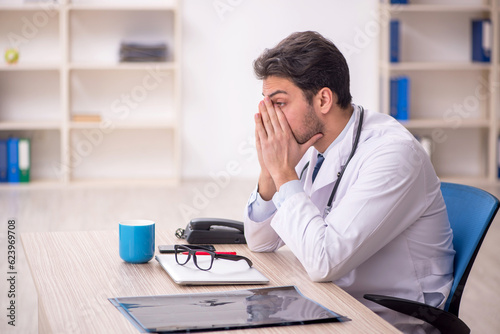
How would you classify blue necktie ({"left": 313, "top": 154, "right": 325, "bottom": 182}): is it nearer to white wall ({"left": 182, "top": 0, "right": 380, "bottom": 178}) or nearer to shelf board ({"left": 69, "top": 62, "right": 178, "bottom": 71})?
shelf board ({"left": 69, "top": 62, "right": 178, "bottom": 71})

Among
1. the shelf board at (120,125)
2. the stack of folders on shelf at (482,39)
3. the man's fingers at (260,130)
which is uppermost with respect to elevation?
the stack of folders on shelf at (482,39)

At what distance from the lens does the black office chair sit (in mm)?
1436

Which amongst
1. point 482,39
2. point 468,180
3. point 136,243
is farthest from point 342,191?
point 482,39

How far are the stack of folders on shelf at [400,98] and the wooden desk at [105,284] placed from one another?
4.06 metres

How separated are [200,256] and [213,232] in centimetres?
20

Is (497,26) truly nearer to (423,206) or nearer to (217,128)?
(217,128)

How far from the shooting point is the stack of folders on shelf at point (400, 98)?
5.54m

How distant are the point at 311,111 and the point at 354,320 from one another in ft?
2.15

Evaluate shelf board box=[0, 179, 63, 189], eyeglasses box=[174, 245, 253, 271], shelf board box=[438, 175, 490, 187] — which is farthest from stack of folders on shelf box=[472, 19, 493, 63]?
eyeglasses box=[174, 245, 253, 271]

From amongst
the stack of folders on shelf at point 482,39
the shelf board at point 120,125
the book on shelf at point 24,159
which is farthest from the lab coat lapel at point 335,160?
the stack of folders on shelf at point 482,39

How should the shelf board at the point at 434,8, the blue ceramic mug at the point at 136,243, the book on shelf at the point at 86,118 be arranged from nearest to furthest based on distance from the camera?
1. the blue ceramic mug at the point at 136,243
2. the book on shelf at the point at 86,118
3. the shelf board at the point at 434,8

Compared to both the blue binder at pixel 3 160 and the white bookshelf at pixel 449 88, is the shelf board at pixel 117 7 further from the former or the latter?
the white bookshelf at pixel 449 88

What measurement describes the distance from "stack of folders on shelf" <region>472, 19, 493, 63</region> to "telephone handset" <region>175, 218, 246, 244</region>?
175 inches

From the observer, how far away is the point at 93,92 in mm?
5562
